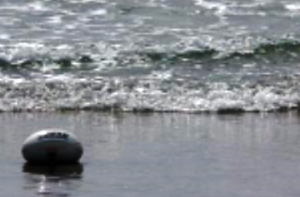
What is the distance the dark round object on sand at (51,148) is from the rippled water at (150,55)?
4804mm

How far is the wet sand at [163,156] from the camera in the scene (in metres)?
14.6

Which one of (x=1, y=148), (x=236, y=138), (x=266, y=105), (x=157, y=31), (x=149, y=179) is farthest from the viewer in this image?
(x=157, y=31)

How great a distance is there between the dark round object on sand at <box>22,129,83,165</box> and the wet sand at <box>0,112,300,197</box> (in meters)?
0.15

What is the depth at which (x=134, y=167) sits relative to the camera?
1585 cm

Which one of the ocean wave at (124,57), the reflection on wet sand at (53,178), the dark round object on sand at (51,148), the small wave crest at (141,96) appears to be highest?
the ocean wave at (124,57)

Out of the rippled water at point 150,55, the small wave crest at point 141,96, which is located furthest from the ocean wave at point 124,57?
the small wave crest at point 141,96

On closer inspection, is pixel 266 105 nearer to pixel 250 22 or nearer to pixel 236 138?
pixel 236 138

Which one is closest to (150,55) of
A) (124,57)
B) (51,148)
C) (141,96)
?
(124,57)

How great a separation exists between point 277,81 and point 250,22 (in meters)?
6.20

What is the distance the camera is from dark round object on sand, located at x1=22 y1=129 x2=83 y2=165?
15.8 metres

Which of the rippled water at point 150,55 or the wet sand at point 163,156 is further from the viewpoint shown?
the rippled water at point 150,55

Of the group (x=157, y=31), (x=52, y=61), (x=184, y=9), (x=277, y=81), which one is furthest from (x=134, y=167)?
(x=184, y=9)

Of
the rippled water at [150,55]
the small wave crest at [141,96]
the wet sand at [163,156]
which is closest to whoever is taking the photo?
the wet sand at [163,156]

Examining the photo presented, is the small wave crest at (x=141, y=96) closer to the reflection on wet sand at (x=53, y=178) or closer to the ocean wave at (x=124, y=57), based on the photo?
the ocean wave at (x=124, y=57)
